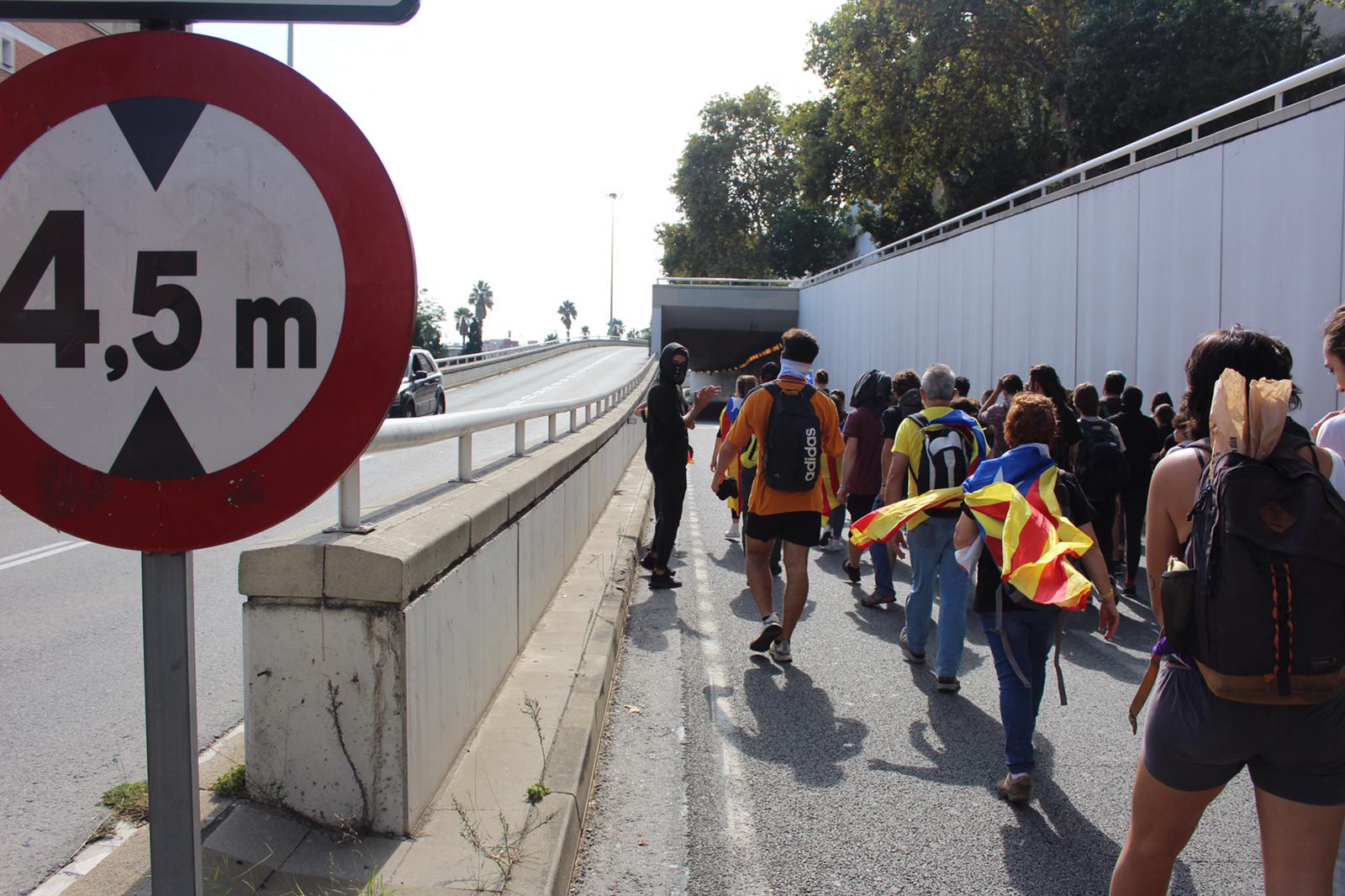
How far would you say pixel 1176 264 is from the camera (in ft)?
43.4

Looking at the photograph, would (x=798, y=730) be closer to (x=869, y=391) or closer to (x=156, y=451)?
(x=156, y=451)

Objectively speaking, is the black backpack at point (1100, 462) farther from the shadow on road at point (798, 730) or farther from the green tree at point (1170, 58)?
the green tree at point (1170, 58)

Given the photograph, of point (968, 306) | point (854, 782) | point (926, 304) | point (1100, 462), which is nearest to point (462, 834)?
point (854, 782)

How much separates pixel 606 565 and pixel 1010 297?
44.5 feet

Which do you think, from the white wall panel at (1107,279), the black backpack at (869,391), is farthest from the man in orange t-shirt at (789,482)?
the white wall panel at (1107,279)

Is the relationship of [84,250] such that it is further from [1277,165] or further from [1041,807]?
[1277,165]

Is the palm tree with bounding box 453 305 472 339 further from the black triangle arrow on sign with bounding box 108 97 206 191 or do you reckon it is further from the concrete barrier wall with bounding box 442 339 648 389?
the black triangle arrow on sign with bounding box 108 97 206 191

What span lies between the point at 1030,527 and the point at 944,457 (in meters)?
1.91

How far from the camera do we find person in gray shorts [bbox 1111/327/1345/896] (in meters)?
2.61

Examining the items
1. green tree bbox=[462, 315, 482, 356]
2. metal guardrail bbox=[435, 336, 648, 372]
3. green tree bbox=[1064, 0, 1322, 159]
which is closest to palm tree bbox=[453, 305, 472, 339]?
green tree bbox=[462, 315, 482, 356]

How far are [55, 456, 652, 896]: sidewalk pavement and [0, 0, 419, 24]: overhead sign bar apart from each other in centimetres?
209

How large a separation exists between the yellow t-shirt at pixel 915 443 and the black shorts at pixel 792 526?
68cm

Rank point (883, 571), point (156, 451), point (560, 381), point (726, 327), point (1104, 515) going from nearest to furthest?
point (156, 451) < point (883, 571) < point (1104, 515) < point (560, 381) < point (726, 327)

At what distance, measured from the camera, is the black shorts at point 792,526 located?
661 centimetres
